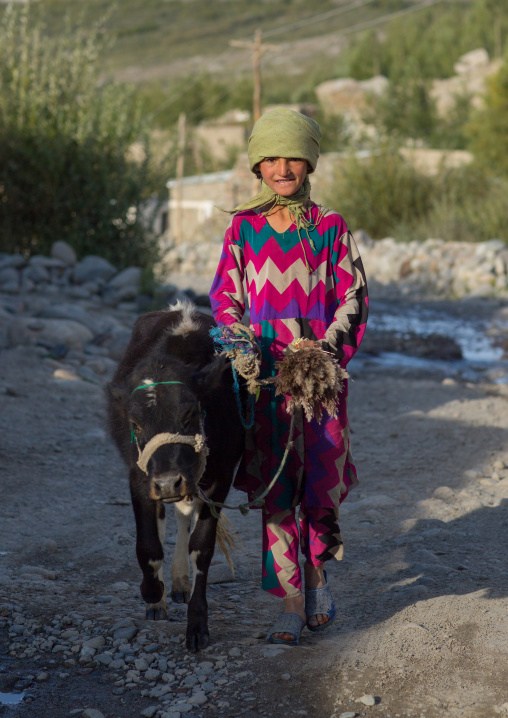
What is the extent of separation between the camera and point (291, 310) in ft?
10.7

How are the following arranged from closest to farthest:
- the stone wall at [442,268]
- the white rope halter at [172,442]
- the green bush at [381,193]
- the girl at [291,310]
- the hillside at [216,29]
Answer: the white rope halter at [172,442] < the girl at [291,310] < the stone wall at [442,268] < the green bush at [381,193] < the hillside at [216,29]

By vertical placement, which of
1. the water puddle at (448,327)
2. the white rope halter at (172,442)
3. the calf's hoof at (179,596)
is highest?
the white rope halter at (172,442)

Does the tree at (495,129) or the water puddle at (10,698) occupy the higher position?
the tree at (495,129)

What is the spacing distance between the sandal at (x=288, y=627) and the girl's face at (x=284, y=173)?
1775 mm

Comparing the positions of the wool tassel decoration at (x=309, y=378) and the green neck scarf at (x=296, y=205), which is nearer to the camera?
the wool tassel decoration at (x=309, y=378)

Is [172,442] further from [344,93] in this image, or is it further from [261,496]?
[344,93]

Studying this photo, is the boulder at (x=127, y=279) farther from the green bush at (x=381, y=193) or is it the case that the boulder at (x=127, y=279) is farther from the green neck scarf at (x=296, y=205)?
the green bush at (x=381, y=193)

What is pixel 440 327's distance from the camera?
1411 centimetres

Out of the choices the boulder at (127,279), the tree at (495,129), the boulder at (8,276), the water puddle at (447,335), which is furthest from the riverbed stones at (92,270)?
the tree at (495,129)

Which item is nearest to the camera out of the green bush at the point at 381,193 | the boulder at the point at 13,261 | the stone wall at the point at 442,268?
the boulder at the point at 13,261

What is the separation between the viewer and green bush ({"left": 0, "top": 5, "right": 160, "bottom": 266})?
1240 centimetres

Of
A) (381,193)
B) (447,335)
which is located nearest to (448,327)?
(447,335)

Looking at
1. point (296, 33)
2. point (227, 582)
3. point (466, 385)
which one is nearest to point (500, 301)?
point (466, 385)

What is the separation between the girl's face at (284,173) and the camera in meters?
3.24
